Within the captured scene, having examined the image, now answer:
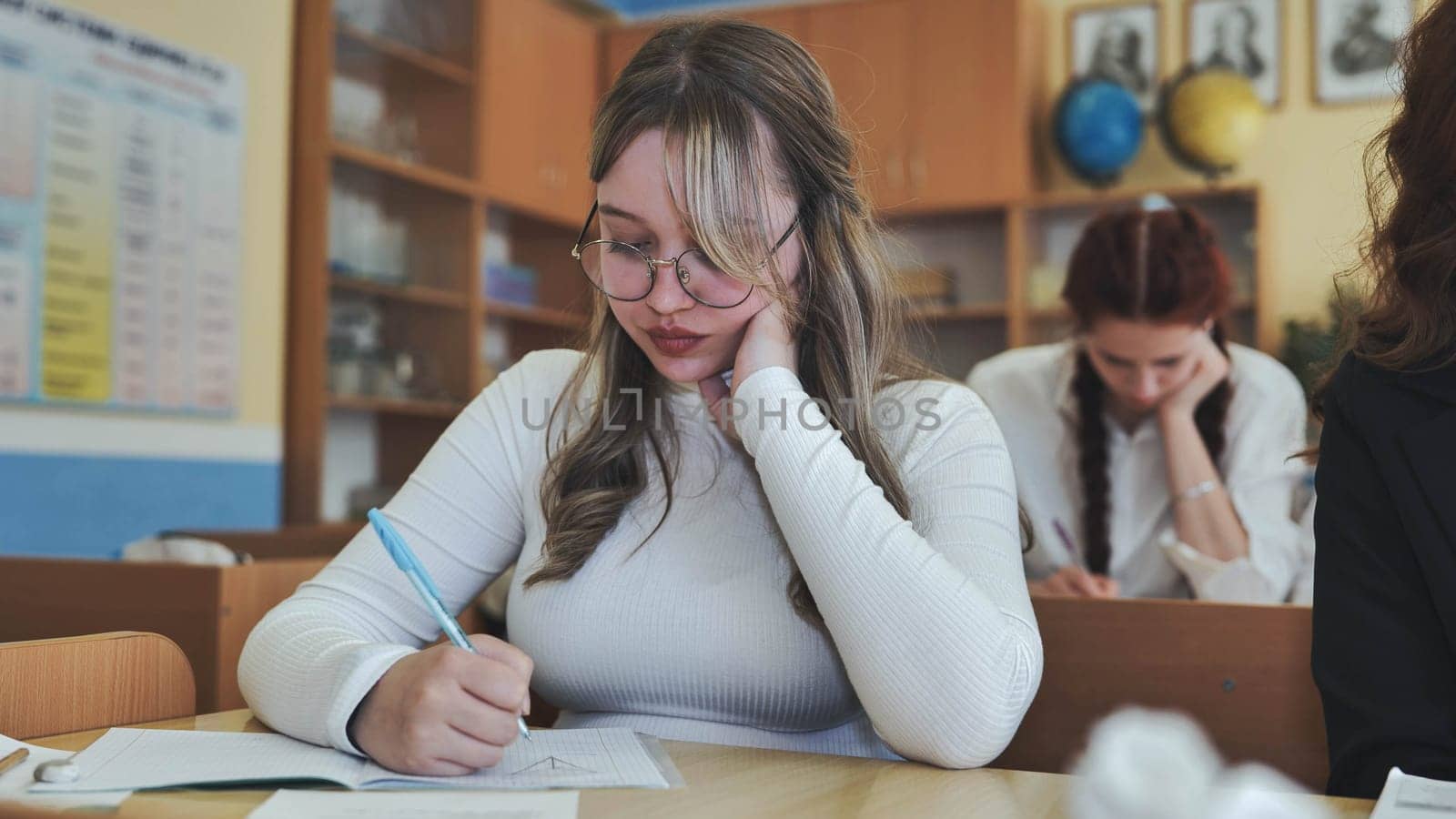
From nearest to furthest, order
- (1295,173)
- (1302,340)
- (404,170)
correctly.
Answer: (404,170) < (1302,340) < (1295,173)

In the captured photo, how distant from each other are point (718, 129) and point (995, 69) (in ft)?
12.3

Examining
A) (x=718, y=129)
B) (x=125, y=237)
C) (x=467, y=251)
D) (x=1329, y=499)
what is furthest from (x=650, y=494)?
(x=467, y=251)

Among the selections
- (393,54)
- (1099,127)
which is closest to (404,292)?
(393,54)

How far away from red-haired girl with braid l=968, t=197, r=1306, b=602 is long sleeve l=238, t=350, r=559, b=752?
1193 mm

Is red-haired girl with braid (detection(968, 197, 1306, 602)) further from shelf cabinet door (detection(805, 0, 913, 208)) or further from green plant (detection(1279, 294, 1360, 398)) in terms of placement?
shelf cabinet door (detection(805, 0, 913, 208))

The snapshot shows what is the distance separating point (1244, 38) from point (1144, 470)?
288cm

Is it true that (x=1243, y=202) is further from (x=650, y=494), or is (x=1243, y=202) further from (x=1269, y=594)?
(x=650, y=494)

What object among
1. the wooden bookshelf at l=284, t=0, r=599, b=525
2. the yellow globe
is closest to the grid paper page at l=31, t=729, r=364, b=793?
the wooden bookshelf at l=284, t=0, r=599, b=525

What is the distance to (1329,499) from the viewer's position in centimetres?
111

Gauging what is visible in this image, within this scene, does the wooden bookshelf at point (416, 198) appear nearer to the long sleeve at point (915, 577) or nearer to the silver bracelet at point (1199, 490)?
the silver bracelet at point (1199, 490)

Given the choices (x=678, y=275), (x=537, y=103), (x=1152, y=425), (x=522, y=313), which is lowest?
(x=1152, y=425)

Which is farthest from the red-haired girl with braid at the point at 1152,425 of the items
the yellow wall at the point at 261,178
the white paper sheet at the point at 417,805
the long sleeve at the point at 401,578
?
the yellow wall at the point at 261,178

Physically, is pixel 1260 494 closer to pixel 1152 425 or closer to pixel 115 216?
pixel 1152 425

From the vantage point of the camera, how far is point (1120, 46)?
16.2 feet
